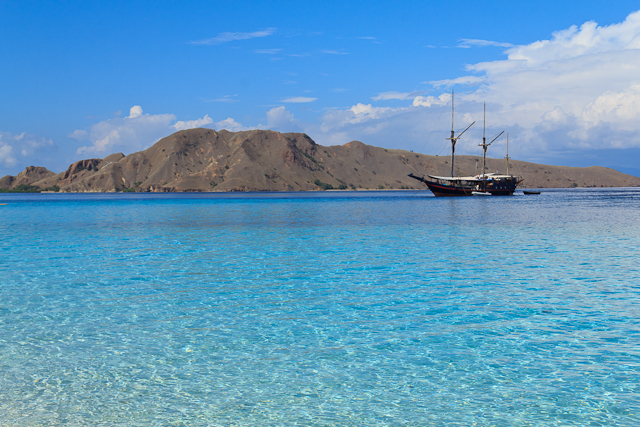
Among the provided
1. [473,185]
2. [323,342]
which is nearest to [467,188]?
[473,185]

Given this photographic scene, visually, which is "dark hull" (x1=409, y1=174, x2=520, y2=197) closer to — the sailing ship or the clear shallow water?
the sailing ship

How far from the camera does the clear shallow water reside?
753 centimetres

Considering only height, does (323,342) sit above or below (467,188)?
below

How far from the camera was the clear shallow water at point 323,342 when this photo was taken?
24.7 ft

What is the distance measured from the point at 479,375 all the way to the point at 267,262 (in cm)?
1542

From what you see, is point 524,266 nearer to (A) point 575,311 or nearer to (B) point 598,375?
(A) point 575,311

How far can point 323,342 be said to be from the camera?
35.3ft

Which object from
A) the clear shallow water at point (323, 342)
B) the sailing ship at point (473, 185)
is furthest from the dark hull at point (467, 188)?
the clear shallow water at point (323, 342)

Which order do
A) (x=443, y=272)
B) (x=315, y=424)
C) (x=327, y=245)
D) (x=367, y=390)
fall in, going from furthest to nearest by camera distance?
(x=327, y=245), (x=443, y=272), (x=367, y=390), (x=315, y=424)

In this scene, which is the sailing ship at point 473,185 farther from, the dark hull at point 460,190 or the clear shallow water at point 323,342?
the clear shallow water at point 323,342

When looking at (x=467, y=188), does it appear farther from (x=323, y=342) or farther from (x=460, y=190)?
(x=323, y=342)

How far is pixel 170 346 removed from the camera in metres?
10.5

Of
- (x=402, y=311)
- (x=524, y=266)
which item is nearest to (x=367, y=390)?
(x=402, y=311)

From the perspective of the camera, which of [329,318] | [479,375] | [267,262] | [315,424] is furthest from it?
[267,262]
